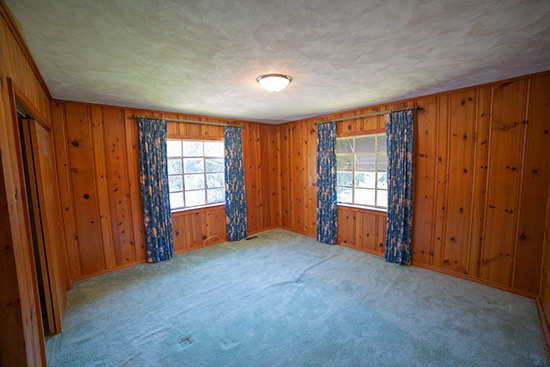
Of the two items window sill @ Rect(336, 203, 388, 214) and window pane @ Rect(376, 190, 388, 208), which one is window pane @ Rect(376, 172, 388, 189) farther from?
window sill @ Rect(336, 203, 388, 214)

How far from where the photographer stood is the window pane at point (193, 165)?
14.3ft

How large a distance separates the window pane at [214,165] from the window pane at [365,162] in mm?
2605

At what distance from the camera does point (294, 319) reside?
2.39m

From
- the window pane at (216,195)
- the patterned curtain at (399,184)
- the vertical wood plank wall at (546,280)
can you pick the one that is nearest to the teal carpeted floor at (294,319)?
the vertical wood plank wall at (546,280)

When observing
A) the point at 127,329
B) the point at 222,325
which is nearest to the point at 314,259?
the point at 222,325

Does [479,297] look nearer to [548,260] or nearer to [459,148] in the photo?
[548,260]

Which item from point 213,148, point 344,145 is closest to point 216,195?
point 213,148

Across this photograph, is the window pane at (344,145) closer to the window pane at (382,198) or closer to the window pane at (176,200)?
the window pane at (382,198)

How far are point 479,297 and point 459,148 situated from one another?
179cm

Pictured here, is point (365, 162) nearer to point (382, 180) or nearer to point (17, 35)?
point (382, 180)

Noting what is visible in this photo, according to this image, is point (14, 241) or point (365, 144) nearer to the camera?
point (14, 241)

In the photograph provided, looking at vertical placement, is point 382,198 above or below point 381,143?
below

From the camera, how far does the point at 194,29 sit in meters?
1.56

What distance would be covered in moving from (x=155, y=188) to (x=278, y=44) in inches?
119
